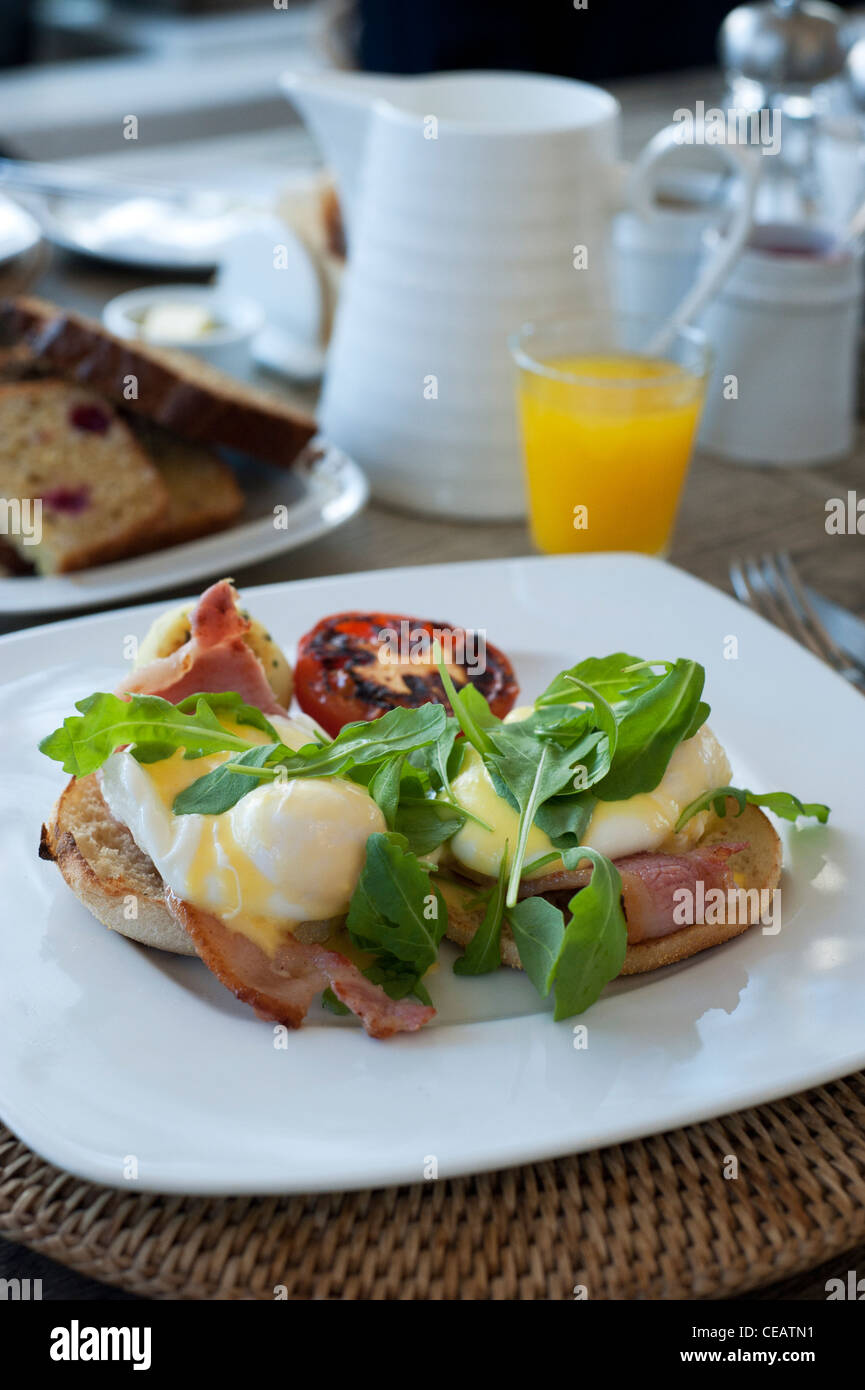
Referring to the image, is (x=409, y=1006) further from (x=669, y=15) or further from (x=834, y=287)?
(x=669, y=15)

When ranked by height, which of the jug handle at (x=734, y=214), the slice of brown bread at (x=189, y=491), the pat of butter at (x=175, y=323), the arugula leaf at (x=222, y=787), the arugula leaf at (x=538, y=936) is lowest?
the slice of brown bread at (x=189, y=491)

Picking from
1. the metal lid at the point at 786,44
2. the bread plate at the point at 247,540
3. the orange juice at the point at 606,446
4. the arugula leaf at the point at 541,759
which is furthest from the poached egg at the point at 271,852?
the metal lid at the point at 786,44

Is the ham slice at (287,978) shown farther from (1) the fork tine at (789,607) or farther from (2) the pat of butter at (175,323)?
(2) the pat of butter at (175,323)

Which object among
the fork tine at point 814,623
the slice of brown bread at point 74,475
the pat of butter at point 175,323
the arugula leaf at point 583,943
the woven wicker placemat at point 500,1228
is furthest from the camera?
the pat of butter at point 175,323

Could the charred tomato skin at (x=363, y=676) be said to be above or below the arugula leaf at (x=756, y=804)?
below

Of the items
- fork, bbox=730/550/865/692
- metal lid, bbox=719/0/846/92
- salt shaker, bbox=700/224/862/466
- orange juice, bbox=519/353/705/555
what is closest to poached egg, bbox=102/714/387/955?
fork, bbox=730/550/865/692

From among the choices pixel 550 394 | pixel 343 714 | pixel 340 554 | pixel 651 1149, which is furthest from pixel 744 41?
pixel 651 1149
